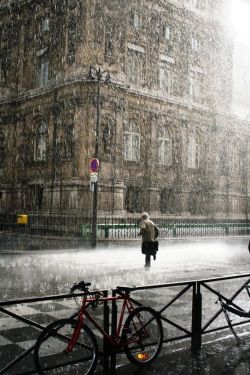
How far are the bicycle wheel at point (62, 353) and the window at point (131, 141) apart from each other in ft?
94.6

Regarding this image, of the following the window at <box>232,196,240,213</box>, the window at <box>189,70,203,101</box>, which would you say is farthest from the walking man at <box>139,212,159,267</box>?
the window at <box>232,196,240,213</box>

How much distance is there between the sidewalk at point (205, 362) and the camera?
5.38m

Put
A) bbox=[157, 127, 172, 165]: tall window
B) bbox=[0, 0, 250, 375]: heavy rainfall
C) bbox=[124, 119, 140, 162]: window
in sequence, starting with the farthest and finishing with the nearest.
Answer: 1. bbox=[157, 127, 172, 165]: tall window
2. bbox=[124, 119, 140, 162]: window
3. bbox=[0, 0, 250, 375]: heavy rainfall

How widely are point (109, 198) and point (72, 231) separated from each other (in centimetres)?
450

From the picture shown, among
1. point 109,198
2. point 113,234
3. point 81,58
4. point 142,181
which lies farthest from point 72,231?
point 81,58

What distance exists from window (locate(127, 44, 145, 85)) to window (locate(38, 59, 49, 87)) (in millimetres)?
6242

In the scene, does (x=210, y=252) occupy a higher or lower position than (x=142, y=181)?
lower

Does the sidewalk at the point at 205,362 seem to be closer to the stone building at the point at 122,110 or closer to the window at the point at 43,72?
the stone building at the point at 122,110

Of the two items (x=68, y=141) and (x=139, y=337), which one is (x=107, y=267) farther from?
(x=68, y=141)

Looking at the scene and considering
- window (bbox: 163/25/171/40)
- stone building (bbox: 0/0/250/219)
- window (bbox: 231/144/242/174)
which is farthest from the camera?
window (bbox: 231/144/242/174)

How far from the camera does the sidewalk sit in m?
5.38

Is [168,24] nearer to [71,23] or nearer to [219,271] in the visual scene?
[71,23]

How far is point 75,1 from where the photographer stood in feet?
108

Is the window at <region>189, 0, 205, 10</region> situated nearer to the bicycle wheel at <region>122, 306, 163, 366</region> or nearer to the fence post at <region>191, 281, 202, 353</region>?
the fence post at <region>191, 281, 202, 353</region>
